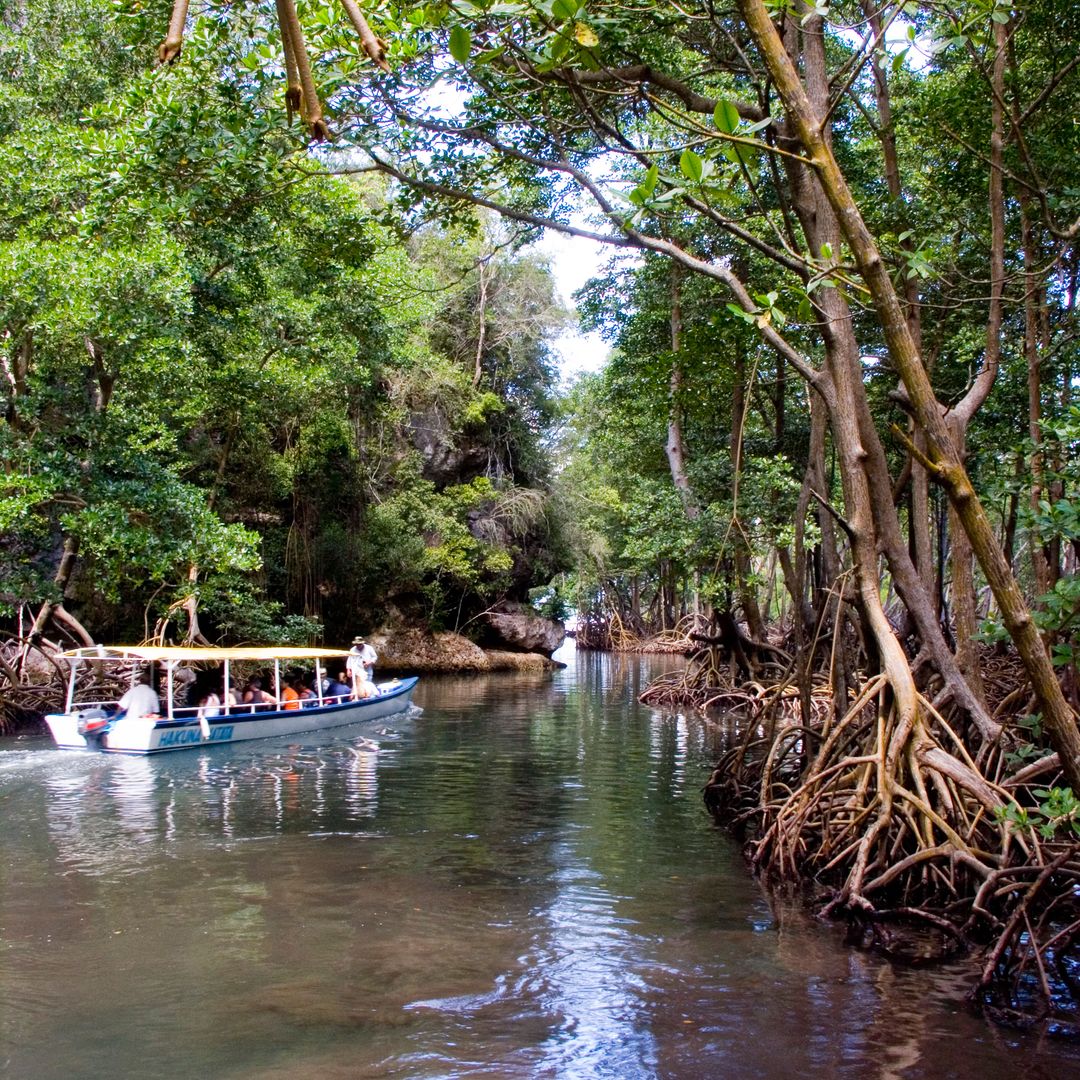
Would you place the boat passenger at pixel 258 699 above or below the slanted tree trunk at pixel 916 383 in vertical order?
below

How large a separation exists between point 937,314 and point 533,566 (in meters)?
22.6

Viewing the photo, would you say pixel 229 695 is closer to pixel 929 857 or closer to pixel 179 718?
pixel 179 718

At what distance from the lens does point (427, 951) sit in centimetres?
667

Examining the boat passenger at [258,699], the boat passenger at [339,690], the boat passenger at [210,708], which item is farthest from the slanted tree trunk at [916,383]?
the boat passenger at [339,690]

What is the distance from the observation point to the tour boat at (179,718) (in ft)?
49.6

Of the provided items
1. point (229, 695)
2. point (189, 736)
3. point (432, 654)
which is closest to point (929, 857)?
point (189, 736)

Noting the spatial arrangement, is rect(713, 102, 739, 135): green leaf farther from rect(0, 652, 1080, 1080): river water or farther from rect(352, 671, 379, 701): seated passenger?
rect(352, 671, 379, 701): seated passenger

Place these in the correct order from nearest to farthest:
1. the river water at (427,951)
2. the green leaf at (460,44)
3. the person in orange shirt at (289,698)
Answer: the green leaf at (460,44) → the river water at (427,951) → the person in orange shirt at (289,698)

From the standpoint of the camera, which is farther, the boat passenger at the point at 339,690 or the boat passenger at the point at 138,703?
the boat passenger at the point at 339,690

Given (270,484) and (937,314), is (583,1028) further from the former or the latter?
(270,484)

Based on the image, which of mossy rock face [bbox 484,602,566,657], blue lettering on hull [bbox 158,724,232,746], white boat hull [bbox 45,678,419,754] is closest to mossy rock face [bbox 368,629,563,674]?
mossy rock face [bbox 484,602,566,657]

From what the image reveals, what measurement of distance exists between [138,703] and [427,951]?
10.8 meters

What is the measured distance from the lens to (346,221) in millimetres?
9562

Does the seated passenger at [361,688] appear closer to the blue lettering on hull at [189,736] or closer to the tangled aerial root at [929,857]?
the blue lettering on hull at [189,736]
